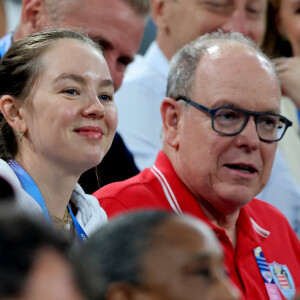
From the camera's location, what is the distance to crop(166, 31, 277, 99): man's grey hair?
2.34 m

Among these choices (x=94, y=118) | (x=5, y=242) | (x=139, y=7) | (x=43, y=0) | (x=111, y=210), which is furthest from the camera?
(x=139, y=7)

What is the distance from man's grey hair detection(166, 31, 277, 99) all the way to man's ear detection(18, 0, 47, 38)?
22.0 inches

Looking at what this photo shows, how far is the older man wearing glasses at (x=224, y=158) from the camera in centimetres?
222

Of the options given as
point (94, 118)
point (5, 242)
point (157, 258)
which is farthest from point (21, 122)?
point (5, 242)

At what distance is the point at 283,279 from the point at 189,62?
2.39 feet

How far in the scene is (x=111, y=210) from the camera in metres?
2.18

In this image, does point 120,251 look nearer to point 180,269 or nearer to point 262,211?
point 180,269

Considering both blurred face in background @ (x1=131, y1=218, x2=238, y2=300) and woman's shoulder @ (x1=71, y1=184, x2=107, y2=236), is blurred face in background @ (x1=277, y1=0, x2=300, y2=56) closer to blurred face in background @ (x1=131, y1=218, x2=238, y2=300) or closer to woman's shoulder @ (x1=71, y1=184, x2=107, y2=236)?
woman's shoulder @ (x1=71, y1=184, x2=107, y2=236)

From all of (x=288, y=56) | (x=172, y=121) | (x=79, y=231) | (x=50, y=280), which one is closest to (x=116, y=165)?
(x=172, y=121)

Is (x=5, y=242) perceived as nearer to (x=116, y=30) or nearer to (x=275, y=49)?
(x=116, y=30)

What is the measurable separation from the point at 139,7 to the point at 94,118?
1.17 m

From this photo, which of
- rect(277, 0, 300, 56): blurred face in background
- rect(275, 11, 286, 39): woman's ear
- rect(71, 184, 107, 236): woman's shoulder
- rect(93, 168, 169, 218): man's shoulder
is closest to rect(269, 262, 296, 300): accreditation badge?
rect(93, 168, 169, 218): man's shoulder

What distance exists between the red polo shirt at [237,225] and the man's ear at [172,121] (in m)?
0.07

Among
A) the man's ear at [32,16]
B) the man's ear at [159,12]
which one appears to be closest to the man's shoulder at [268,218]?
the man's ear at [32,16]
